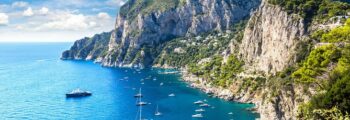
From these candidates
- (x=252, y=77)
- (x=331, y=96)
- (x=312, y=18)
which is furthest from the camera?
(x=252, y=77)

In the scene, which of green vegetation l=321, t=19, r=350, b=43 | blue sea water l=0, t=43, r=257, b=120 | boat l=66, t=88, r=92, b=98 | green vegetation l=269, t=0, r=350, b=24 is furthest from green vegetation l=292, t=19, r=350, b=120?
boat l=66, t=88, r=92, b=98

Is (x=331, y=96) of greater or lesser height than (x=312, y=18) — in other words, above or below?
below

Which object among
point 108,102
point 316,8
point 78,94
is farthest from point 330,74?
point 78,94

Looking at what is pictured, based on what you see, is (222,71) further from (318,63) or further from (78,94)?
(318,63)

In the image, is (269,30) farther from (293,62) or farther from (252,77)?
(293,62)

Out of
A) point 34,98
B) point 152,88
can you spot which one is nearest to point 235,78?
point 152,88

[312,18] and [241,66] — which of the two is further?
[241,66]
